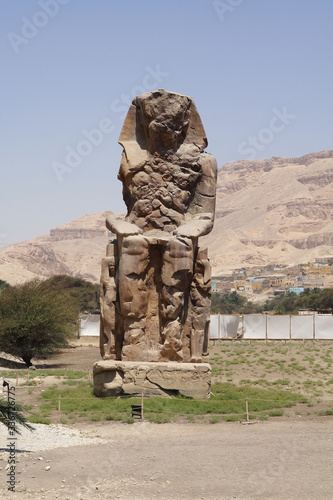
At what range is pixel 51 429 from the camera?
30.0ft

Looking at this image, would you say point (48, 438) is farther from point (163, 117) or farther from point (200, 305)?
point (163, 117)

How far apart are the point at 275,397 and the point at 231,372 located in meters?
3.80

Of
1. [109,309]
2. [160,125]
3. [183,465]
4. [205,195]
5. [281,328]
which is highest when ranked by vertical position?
[160,125]

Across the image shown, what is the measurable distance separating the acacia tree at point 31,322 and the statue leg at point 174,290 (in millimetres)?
11188

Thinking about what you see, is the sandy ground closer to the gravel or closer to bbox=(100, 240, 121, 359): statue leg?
the gravel

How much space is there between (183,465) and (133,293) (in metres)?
4.14

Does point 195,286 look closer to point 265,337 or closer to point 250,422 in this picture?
point 250,422

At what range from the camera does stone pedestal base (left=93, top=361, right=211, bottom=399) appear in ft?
35.9

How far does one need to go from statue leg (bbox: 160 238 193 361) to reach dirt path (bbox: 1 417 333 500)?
2053 millimetres

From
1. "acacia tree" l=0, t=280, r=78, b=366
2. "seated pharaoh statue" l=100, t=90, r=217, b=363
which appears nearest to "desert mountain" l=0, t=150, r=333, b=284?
"acacia tree" l=0, t=280, r=78, b=366

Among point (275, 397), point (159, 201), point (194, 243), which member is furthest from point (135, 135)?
point (275, 397)

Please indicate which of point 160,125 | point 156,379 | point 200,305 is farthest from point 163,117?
point 156,379

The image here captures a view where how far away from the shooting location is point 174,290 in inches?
448

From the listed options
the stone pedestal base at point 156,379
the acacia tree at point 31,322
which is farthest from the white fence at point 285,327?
the stone pedestal base at point 156,379
